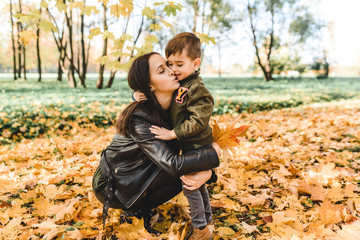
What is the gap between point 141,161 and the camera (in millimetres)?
1904

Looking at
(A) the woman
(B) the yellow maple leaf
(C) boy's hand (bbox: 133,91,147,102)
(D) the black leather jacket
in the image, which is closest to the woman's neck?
(A) the woman

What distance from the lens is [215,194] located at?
260cm

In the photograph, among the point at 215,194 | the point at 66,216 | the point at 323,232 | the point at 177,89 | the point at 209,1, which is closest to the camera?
the point at 323,232

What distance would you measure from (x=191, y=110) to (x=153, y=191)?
75cm

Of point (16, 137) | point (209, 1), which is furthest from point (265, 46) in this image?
point (16, 137)

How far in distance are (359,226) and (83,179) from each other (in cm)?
285

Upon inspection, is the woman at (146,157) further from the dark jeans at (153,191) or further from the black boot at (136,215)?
the black boot at (136,215)

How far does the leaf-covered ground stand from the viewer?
1.96 meters

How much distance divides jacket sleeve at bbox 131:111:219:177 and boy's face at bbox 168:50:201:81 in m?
0.49

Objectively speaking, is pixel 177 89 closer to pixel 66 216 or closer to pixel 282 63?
pixel 66 216

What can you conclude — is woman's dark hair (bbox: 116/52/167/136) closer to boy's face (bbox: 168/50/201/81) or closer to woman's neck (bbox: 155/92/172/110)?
woman's neck (bbox: 155/92/172/110)

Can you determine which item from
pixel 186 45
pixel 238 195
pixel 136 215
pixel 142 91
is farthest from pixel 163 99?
pixel 238 195

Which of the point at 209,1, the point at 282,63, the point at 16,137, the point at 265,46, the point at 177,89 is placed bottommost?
the point at 16,137

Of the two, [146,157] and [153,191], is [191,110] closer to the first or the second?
[146,157]
